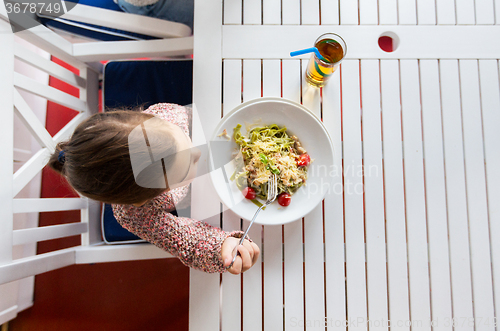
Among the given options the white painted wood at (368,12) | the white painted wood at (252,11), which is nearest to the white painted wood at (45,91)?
the white painted wood at (252,11)

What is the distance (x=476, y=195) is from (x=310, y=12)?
736 millimetres

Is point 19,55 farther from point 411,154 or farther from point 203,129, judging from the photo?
point 411,154

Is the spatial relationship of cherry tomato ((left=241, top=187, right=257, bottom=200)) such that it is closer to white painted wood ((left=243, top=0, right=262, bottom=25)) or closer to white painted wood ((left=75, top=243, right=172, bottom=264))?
white painted wood ((left=75, top=243, right=172, bottom=264))

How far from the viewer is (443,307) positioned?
75cm

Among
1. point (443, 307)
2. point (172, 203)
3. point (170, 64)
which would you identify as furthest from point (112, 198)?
point (443, 307)

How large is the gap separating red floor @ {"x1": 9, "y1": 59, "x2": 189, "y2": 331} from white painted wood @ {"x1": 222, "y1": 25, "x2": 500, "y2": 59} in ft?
3.60

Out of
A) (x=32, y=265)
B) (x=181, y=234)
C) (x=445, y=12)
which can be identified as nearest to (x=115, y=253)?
(x=32, y=265)

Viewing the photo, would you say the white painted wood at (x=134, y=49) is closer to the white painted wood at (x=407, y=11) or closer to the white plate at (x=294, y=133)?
the white plate at (x=294, y=133)

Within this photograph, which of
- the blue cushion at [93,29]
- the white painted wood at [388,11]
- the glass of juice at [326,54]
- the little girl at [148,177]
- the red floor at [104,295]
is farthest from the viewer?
the red floor at [104,295]

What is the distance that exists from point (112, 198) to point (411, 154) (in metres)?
0.83

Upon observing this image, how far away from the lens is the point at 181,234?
0.71 metres

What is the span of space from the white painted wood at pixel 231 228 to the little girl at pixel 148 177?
2.0 inches

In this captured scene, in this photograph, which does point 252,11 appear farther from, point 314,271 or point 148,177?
point 314,271

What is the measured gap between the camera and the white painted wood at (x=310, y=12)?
0.78 metres
